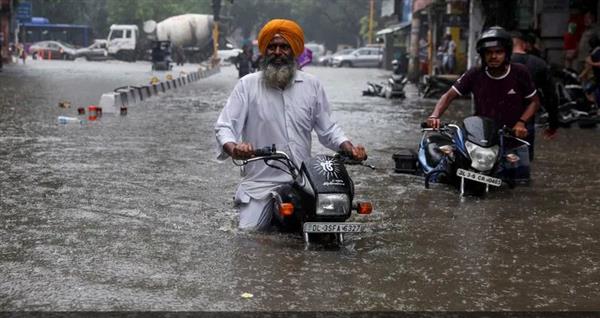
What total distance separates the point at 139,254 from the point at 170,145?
6693 mm

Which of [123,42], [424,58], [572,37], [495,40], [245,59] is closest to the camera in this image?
[495,40]

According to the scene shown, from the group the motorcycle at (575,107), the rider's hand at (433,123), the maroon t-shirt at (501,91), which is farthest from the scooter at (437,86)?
the rider's hand at (433,123)

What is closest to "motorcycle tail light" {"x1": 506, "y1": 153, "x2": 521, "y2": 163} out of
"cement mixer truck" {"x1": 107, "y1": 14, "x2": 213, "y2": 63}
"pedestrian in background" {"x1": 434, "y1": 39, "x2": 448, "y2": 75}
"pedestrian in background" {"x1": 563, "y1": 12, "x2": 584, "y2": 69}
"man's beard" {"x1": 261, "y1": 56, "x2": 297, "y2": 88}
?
"man's beard" {"x1": 261, "y1": 56, "x2": 297, "y2": 88}

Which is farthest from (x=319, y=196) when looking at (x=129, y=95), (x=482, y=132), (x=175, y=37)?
(x=175, y=37)

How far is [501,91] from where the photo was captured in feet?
30.9

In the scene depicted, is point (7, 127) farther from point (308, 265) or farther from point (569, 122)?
point (308, 265)

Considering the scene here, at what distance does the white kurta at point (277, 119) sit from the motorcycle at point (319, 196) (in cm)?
24

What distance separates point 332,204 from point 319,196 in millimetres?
102

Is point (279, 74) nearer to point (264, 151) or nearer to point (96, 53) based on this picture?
point (264, 151)

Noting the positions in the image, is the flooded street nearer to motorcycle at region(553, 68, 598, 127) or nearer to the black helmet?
the black helmet

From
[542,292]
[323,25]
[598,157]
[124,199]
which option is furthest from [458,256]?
[323,25]

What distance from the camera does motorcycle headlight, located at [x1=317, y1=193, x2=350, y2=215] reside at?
645 cm

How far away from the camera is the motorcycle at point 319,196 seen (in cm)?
647

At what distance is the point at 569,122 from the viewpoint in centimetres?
1700
